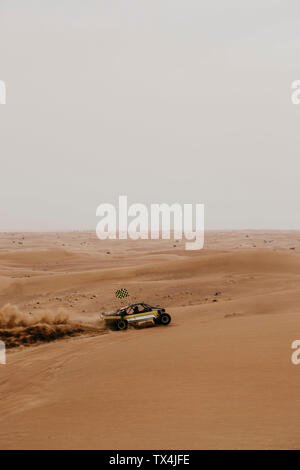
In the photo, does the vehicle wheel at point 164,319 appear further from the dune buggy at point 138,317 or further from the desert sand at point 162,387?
the desert sand at point 162,387

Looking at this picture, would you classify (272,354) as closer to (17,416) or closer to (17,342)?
(17,416)

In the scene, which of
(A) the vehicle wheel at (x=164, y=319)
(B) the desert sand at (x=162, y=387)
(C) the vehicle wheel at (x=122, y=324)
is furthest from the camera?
(C) the vehicle wheel at (x=122, y=324)

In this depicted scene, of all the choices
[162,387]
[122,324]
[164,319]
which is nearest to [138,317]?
[122,324]

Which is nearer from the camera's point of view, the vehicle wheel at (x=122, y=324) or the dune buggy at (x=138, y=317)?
the dune buggy at (x=138, y=317)

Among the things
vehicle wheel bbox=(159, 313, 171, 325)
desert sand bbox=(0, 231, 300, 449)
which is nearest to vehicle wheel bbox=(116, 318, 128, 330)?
desert sand bbox=(0, 231, 300, 449)

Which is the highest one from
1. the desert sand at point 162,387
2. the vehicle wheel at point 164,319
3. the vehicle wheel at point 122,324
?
the desert sand at point 162,387

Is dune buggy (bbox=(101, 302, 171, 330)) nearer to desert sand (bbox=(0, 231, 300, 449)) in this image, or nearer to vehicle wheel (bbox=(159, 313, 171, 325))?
vehicle wheel (bbox=(159, 313, 171, 325))

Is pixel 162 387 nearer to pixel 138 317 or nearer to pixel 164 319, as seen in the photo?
pixel 164 319

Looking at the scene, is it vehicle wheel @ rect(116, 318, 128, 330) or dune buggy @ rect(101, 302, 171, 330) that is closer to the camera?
dune buggy @ rect(101, 302, 171, 330)

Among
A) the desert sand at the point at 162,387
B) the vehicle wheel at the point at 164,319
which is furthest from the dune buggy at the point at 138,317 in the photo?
the desert sand at the point at 162,387

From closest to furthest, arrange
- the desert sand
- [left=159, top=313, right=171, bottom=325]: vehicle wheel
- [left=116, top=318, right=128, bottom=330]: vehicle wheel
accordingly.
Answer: the desert sand, [left=159, top=313, right=171, bottom=325]: vehicle wheel, [left=116, top=318, right=128, bottom=330]: vehicle wheel

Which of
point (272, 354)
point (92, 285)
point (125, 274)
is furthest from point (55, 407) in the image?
point (125, 274)

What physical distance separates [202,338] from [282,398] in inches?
153

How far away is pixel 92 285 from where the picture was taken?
87.6 feet
